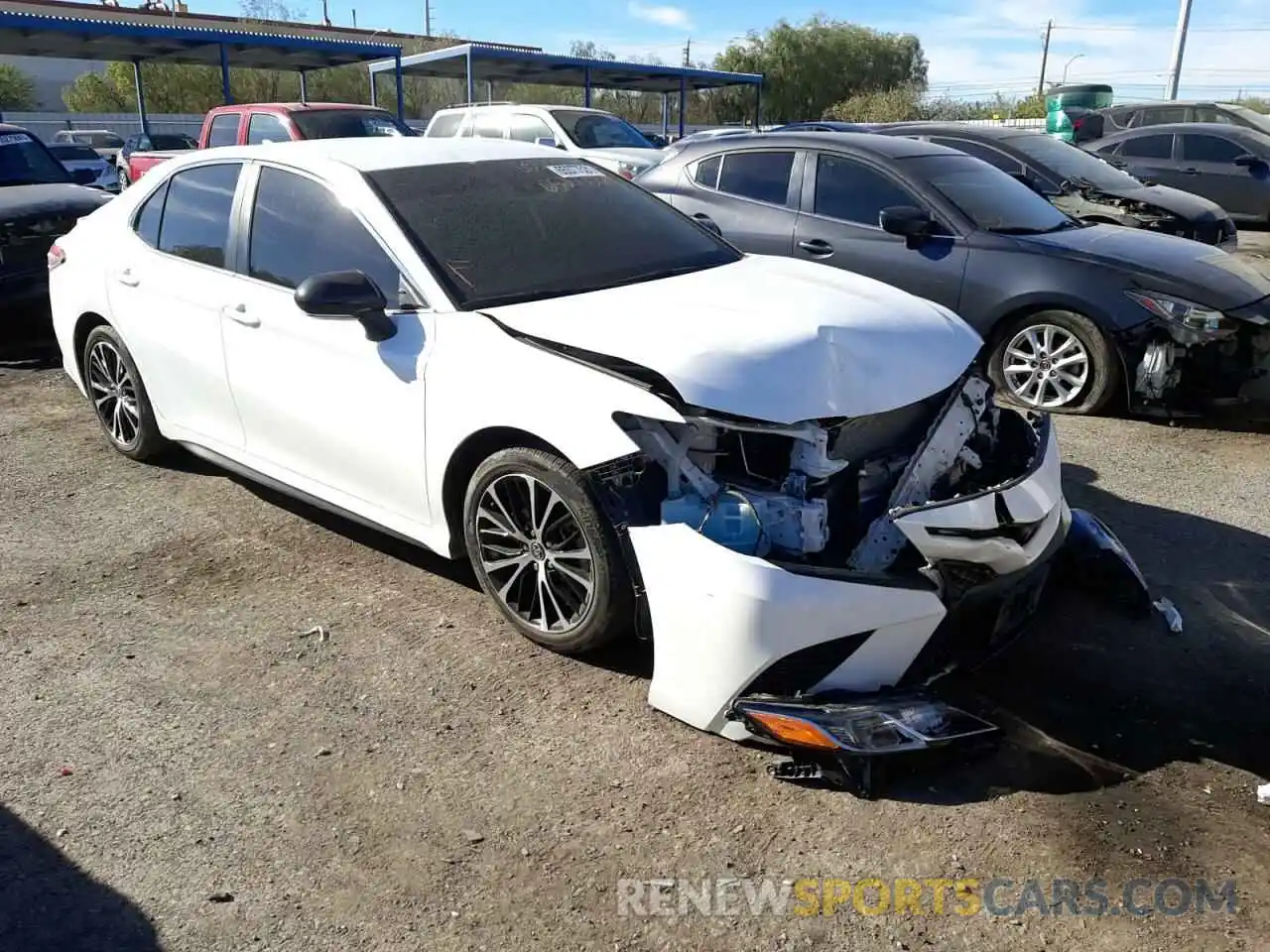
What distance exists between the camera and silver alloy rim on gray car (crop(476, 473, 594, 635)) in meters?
3.50

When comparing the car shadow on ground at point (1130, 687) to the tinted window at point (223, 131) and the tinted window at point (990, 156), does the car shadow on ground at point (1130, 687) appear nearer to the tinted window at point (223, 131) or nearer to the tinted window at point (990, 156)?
the tinted window at point (990, 156)

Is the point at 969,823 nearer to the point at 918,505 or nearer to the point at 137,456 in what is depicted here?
the point at 918,505

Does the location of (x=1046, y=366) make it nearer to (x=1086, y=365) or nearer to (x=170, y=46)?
(x=1086, y=365)

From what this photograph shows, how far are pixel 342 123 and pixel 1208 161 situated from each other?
41.0ft

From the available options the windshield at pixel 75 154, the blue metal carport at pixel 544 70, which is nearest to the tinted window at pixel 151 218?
the windshield at pixel 75 154

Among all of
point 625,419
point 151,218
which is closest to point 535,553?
point 625,419

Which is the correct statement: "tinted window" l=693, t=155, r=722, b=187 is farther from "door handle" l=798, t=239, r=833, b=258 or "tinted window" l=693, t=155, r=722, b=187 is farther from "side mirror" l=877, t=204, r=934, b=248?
"side mirror" l=877, t=204, r=934, b=248

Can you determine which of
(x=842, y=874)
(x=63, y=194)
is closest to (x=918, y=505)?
(x=842, y=874)

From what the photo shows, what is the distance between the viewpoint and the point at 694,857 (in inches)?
108

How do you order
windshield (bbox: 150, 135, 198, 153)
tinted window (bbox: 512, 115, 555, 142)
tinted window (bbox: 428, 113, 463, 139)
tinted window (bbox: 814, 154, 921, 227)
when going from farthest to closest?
windshield (bbox: 150, 135, 198, 153)
tinted window (bbox: 428, 113, 463, 139)
tinted window (bbox: 512, 115, 555, 142)
tinted window (bbox: 814, 154, 921, 227)

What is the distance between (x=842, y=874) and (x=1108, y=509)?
10.1 ft

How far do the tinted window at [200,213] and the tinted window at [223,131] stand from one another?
10.3 metres

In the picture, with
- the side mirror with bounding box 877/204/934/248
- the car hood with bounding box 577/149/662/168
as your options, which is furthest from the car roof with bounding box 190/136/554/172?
the car hood with bounding box 577/149/662/168

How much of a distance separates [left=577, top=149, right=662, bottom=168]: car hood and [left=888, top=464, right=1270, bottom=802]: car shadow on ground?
32.6 ft
